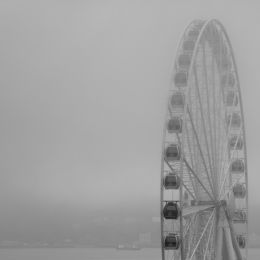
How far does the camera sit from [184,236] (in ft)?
113

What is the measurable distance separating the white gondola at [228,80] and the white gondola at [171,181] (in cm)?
1140

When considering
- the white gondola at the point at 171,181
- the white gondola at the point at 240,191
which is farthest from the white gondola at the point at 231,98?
the white gondola at the point at 171,181

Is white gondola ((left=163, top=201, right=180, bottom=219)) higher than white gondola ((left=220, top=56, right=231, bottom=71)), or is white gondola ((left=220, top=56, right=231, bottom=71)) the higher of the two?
white gondola ((left=220, top=56, right=231, bottom=71))

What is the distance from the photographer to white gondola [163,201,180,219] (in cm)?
3269

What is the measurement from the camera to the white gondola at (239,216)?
39.8 metres

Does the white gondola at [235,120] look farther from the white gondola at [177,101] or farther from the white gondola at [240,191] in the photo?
the white gondola at [177,101]

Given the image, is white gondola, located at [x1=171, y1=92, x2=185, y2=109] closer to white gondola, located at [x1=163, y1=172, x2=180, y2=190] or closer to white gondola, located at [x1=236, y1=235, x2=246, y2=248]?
white gondola, located at [x1=163, y1=172, x2=180, y2=190]

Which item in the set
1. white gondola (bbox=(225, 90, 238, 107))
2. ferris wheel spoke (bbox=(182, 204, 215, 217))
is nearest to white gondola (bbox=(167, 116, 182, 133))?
ferris wheel spoke (bbox=(182, 204, 215, 217))

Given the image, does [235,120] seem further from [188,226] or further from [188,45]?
[188,226]

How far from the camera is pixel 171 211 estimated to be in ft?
107

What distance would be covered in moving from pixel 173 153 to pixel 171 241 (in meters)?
4.61

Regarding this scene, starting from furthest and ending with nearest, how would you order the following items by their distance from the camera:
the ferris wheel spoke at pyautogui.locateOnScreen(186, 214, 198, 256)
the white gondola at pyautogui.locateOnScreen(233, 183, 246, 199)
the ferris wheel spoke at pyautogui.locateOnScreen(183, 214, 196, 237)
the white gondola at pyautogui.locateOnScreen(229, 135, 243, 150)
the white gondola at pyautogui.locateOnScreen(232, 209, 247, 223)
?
the white gondola at pyautogui.locateOnScreen(229, 135, 243, 150)
the white gondola at pyautogui.locateOnScreen(233, 183, 246, 199)
the white gondola at pyautogui.locateOnScreen(232, 209, 247, 223)
the ferris wheel spoke at pyautogui.locateOnScreen(186, 214, 198, 256)
the ferris wheel spoke at pyautogui.locateOnScreen(183, 214, 196, 237)

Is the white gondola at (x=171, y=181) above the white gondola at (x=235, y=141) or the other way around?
the other way around

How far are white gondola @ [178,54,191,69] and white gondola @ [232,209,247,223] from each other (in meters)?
9.64
